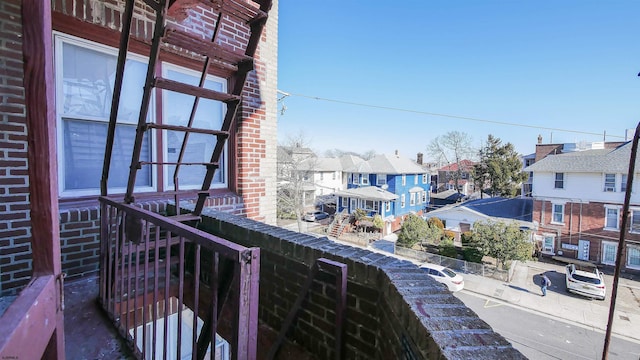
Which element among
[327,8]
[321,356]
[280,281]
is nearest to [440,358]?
[321,356]

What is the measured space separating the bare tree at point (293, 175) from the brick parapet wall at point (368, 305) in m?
19.8

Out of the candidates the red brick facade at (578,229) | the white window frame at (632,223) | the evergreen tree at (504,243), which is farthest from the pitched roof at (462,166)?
the evergreen tree at (504,243)

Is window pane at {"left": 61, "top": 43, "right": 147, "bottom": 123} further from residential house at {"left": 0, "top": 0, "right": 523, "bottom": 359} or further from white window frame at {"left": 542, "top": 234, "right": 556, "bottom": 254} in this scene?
white window frame at {"left": 542, "top": 234, "right": 556, "bottom": 254}

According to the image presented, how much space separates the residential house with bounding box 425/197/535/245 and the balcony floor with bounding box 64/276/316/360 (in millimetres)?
19734

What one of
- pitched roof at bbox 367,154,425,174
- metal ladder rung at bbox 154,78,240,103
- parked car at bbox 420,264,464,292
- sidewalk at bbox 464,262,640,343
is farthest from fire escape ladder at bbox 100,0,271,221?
pitched roof at bbox 367,154,425,174

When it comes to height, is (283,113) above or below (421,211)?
above

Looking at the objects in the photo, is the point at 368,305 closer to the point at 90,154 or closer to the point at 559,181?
the point at 90,154

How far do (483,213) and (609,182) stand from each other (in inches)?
257

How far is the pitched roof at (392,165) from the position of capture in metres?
25.2

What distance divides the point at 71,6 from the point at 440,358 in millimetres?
3652

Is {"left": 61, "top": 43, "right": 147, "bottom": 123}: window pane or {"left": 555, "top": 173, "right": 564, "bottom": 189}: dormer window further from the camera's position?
{"left": 555, "top": 173, "right": 564, "bottom": 189}: dormer window

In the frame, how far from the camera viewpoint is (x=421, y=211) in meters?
27.8

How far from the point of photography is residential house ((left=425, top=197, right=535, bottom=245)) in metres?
19.1

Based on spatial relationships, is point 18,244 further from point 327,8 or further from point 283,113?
point 327,8
